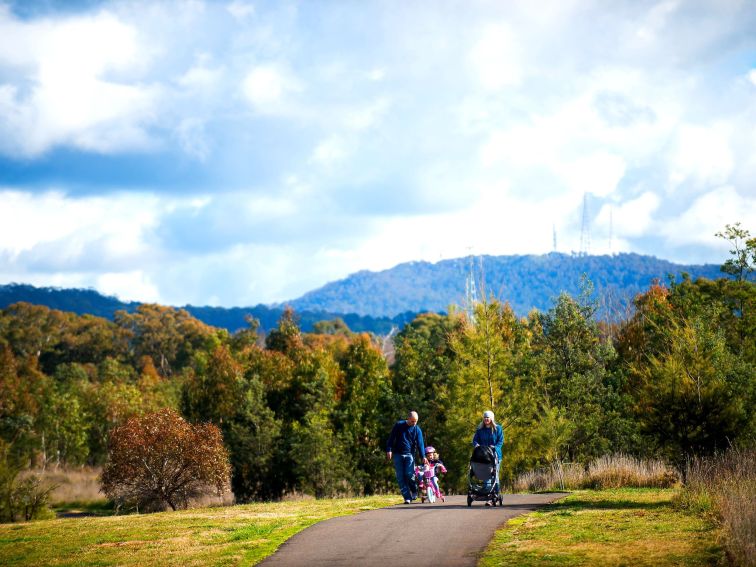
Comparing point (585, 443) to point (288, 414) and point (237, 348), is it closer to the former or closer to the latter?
point (288, 414)

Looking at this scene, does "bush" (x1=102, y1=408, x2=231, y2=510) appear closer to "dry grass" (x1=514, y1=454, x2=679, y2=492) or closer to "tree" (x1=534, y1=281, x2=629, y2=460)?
"dry grass" (x1=514, y1=454, x2=679, y2=492)

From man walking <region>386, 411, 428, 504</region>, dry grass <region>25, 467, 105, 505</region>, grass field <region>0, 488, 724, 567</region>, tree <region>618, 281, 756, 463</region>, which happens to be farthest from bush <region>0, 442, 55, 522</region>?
tree <region>618, 281, 756, 463</region>

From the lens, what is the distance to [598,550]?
12.1m

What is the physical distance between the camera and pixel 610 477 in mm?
24344

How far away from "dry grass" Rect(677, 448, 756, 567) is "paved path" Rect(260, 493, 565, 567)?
347 cm

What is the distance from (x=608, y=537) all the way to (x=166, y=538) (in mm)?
7996

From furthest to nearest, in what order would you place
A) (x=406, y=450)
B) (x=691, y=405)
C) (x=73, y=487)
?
(x=73, y=487)
(x=406, y=450)
(x=691, y=405)

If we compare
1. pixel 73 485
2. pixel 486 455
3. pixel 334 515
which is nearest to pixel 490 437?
pixel 486 455

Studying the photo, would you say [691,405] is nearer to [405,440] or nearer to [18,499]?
[405,440]

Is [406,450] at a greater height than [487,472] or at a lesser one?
greater

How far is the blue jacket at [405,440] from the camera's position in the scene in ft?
64.3

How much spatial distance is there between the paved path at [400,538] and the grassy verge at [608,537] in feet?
1.38

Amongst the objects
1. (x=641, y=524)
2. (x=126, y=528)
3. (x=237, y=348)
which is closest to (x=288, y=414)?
(x=237, y=348)

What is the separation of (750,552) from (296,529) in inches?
319
